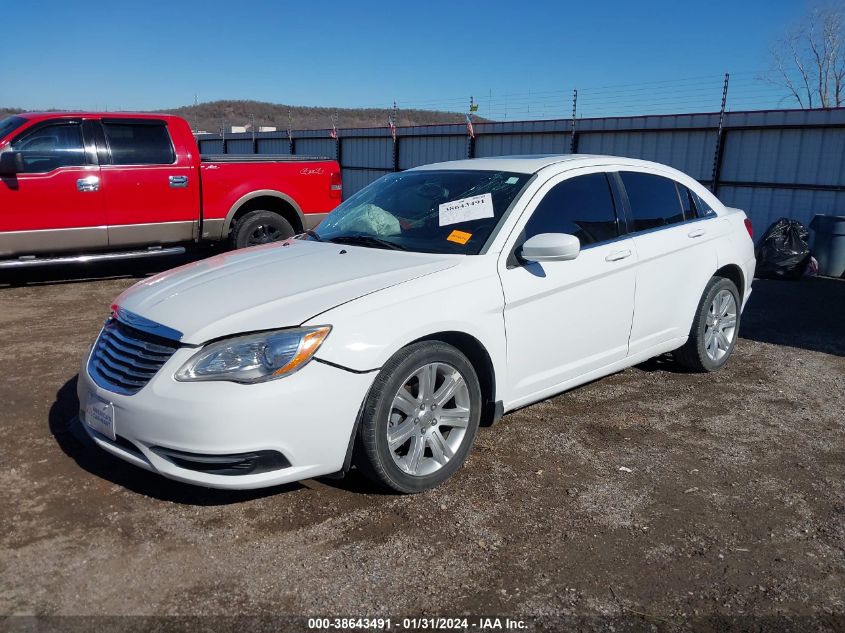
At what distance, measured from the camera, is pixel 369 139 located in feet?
62.5

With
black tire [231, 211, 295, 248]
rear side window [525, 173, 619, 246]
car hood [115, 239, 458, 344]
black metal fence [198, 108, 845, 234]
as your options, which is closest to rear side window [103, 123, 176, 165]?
black tire [231, 211, 295, 248]

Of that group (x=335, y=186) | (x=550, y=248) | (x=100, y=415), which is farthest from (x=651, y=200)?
(x=335, y=186)

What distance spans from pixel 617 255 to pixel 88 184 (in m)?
6.15

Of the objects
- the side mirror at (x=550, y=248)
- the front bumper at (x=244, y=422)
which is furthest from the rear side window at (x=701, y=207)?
the front bumper at (x=244, y=422)

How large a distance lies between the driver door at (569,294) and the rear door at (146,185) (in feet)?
18.7

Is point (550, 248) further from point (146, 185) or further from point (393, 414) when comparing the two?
point (146, 185)

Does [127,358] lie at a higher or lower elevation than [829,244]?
lower

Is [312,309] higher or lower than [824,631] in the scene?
higher

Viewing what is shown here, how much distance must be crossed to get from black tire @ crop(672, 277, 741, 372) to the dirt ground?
1.86 feet

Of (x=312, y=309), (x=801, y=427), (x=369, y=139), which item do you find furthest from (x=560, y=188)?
(x=369, y=139)

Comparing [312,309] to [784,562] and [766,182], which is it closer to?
[784,562]

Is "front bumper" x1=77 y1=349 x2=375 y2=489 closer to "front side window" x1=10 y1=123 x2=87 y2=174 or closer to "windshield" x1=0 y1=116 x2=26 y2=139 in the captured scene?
"front side window" x1=10 y1=123 x2=87 y2=174

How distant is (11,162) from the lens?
7.23m

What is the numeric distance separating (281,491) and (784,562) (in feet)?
7.50
